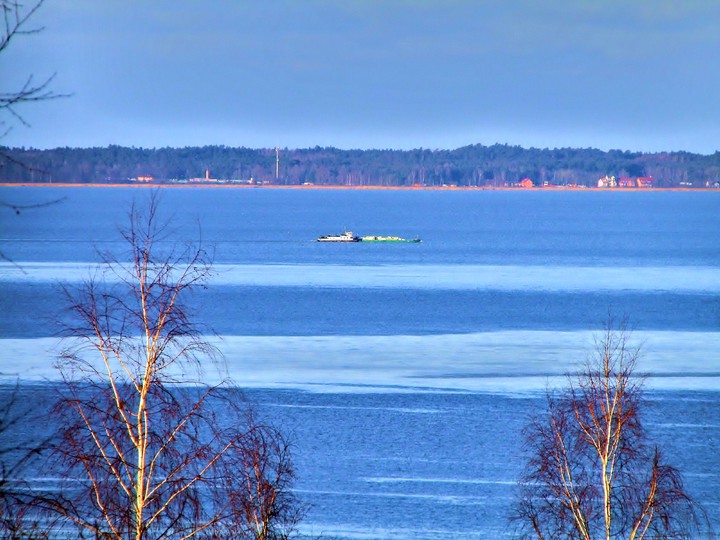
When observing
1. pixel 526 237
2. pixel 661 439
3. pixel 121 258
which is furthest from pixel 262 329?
pixel 526 237

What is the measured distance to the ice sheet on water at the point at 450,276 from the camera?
70.0m

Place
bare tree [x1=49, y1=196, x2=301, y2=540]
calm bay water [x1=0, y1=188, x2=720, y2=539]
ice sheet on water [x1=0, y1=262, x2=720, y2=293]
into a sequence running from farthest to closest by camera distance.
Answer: ice sheet on water [x1=0, y1=262, x2=720, y2=293]
calm bay water [x1=0, y1=188, x2=720, y2=539]
bare tree [x1=49, y1=196, x2=301, y2=540]

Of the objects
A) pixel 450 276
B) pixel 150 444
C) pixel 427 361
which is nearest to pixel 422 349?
pixel 427 361

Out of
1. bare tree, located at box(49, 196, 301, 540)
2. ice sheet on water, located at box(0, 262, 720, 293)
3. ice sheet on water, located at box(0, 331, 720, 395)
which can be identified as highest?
bare tree, located at box(49, 196, 301, 540)

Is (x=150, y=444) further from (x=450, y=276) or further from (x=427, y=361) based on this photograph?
(x=450, y=276)

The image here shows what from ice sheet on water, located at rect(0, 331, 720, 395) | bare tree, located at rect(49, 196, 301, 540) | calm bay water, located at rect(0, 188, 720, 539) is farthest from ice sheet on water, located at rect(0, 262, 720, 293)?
bare tree, located at rect(49, 196, 301, 540)

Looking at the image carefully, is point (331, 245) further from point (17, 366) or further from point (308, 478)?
point (308, 478)

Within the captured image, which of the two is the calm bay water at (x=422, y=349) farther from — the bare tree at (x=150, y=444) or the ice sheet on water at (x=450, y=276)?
the bare tree at (x=150, y=444)

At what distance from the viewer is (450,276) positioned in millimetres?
76375

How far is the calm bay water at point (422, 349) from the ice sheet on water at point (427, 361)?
0.11 metres

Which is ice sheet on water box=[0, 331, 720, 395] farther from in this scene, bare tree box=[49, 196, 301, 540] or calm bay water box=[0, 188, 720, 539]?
bare tree box=[49, 196, 301, 540]

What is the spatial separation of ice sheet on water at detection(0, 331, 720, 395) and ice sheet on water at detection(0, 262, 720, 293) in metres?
21.5

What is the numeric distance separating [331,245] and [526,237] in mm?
28627

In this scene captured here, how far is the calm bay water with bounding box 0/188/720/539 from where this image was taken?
24.2 m
